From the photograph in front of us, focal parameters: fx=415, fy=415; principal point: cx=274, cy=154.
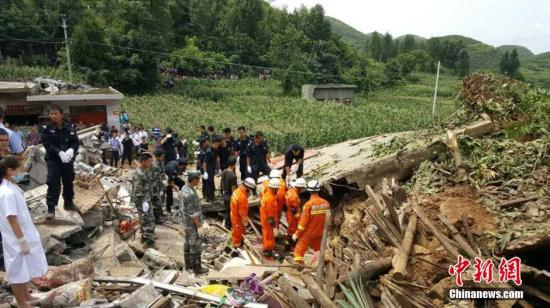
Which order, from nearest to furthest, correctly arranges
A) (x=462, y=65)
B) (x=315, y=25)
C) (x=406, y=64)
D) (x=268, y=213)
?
(x=268, y=213)
(x=315, y=25)
(x=406, y=64)
(x=462, y=65)

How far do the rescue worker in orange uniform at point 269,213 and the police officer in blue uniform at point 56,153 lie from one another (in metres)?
3.32

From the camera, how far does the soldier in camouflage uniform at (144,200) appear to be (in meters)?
7.54

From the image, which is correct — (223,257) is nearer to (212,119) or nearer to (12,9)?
(212,119)

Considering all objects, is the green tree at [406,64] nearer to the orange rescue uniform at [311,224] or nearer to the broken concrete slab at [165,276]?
the orange rescue uniform at [311,224]

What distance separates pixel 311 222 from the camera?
710 cm

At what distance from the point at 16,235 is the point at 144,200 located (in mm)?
3200

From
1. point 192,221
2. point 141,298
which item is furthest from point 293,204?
point 141,298

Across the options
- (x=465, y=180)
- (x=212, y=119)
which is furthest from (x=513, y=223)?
(x=212, y=119)

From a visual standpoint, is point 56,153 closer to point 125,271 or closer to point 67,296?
point 125,271

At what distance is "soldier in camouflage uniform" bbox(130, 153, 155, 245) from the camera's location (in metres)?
7.54

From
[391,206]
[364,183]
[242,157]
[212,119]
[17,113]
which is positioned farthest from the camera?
[212,119]

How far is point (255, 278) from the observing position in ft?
18.1

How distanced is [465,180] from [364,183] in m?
1.98

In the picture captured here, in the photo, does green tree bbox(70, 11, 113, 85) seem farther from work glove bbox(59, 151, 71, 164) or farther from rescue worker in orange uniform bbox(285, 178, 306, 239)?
rescue worker in orange uniform bbox(285, 178, 306, 239)
